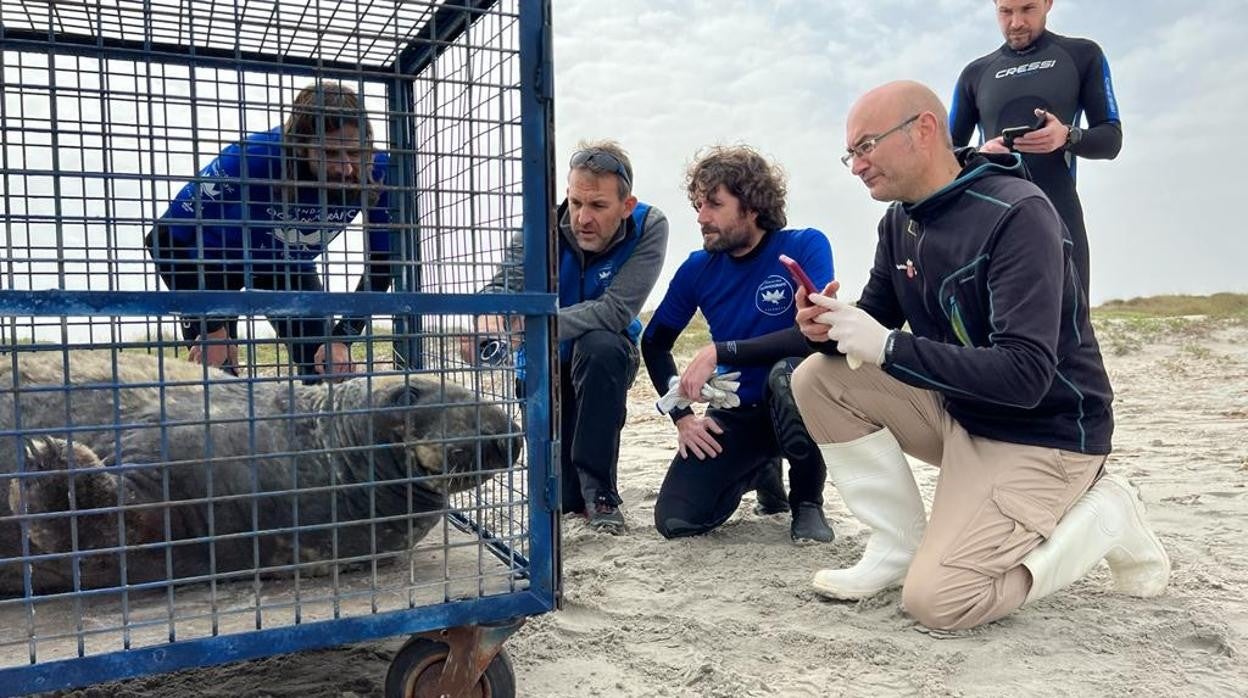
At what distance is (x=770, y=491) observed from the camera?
441 centimetres

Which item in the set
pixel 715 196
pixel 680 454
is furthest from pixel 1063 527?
pixel 715 196

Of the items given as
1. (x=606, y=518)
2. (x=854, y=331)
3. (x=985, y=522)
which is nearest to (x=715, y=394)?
(x=606, y=518)

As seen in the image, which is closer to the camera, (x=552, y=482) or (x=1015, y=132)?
(x=552, y=482)

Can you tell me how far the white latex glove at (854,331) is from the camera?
2.95 meters

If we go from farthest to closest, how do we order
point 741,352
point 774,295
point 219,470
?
point 774,295 < point 741,352 < point 219,470

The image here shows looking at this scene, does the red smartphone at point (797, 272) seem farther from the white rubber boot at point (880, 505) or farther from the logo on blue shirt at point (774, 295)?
the logo on blue shirt at point (774, 295)

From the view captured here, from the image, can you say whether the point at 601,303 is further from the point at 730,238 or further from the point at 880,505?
the point at 880,505

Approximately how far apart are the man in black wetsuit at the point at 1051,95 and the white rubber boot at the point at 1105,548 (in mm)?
1665

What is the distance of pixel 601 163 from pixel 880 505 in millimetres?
1831

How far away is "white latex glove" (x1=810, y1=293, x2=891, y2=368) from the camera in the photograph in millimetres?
2951

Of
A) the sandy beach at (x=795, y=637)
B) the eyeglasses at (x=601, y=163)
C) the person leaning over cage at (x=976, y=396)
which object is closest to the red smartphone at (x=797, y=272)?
the person leaning over cage at (x=976, y=396)

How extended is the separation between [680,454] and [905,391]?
41.9 inches

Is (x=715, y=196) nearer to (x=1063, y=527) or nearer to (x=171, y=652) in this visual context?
(x=1063, y=527)

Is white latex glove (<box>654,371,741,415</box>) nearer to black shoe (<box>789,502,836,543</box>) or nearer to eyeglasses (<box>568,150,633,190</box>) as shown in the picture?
black shoe (<box>789,502,836,543</box>)
